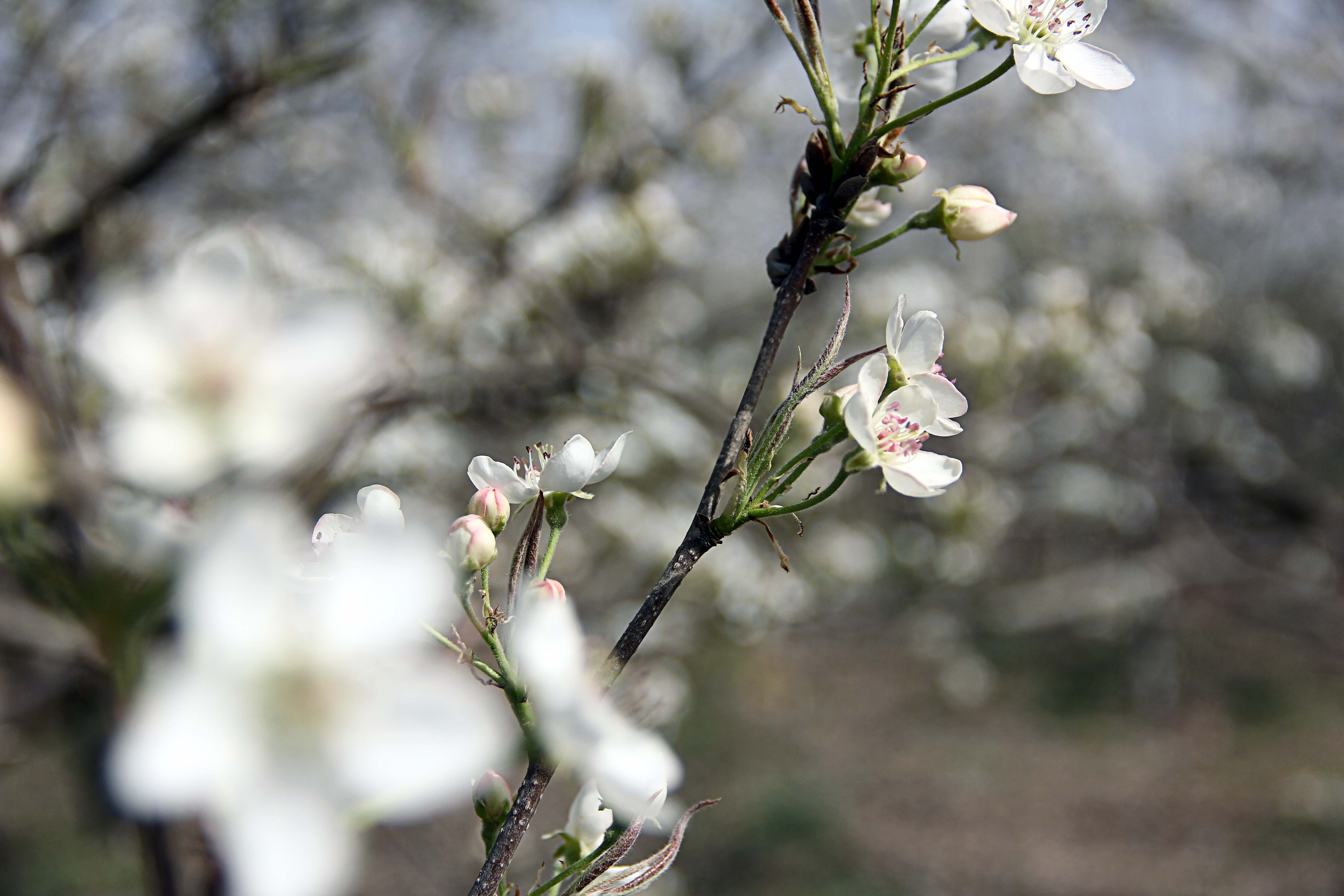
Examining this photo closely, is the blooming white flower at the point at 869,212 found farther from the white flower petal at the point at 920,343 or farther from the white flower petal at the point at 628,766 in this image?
the white flower petal at the point at 628,766

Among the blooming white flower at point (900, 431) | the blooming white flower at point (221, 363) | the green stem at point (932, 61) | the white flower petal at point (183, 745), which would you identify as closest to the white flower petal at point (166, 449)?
the blooming white flower at point (221, 363)

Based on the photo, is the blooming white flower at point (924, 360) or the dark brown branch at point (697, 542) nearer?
the dark brown branch at point (697, 542)

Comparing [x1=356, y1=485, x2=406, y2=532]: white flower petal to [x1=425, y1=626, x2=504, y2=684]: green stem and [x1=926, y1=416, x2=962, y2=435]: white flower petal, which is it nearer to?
[x1=425, y1=626, x2=504, y2=684]: green stem

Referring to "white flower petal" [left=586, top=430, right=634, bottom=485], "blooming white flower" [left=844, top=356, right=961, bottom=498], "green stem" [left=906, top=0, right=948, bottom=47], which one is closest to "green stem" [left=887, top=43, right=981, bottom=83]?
"green stem" [left=906, top=0, right=948, bottom=47]

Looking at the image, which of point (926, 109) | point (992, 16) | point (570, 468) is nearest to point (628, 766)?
point (570, 468)

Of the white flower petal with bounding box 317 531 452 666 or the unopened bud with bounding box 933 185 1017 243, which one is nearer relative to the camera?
the white flower petal with bounding box 317 531 452 666

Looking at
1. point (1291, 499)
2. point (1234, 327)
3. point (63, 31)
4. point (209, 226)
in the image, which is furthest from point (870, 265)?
point (63, 31)

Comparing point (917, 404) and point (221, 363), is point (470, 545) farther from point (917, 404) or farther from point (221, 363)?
point (917, 404)

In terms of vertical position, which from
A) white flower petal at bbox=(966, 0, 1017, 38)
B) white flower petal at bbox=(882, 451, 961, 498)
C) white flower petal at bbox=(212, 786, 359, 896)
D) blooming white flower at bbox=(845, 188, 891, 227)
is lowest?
white flower petal at bbox=(882, 451, 961, 498)
